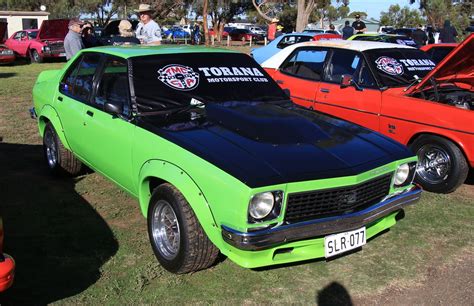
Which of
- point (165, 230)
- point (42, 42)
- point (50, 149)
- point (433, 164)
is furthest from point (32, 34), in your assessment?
point (165, 230)

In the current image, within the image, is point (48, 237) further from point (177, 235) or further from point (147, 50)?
point (147, 50)

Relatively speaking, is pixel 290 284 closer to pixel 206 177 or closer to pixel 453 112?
pixel 206 177

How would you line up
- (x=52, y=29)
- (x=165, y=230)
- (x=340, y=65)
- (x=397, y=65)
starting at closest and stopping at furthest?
(x=165, y=230) < (x=397, y=65) < (x=340, y=65) < (x=52, y=29)

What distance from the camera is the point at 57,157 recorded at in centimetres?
543

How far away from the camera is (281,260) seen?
3115 mm

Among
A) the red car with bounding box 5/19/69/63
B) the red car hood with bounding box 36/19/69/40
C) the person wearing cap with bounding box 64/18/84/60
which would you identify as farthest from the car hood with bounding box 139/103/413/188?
the red car hood with bounding box 36/19/69/40

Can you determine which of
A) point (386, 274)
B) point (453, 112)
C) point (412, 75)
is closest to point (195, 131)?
point (386, 274)

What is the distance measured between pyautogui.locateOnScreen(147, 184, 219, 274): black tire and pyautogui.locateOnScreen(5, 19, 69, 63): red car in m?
17.1

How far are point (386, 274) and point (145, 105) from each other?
234cm

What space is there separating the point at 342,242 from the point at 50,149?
386 centimetres

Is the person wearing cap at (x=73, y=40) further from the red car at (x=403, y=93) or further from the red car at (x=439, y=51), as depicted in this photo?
the red car at (x=439, y=51)

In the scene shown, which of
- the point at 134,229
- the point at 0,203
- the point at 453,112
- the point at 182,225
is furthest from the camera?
the point at 453,112

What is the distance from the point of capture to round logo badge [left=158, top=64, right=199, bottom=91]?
4.16 meters

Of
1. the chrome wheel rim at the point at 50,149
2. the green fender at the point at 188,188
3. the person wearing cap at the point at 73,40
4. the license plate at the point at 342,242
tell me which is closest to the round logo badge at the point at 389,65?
the license plate at the point at 342,242
